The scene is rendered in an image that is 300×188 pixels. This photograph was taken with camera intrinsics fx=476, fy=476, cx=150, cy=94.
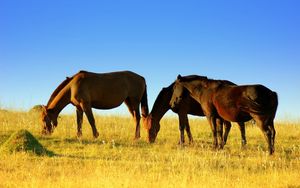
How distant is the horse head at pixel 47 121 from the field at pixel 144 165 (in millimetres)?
248

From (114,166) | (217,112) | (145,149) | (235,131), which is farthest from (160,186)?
(235,131)

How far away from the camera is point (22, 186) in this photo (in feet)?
25.8

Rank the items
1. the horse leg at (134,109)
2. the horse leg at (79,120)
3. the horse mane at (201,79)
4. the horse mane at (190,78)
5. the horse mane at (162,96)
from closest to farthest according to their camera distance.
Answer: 1. the horse mane at (201,79)
2. the horse mane at (190,78)
3. the horse leg at (79,120)
4. the horse mane at (162,96)
5. the horse leg at (134,109)

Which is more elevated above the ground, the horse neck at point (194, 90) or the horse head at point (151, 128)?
the horse neck at point (194, 90)

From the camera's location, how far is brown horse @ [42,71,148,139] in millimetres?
16250

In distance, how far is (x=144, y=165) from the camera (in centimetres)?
1010

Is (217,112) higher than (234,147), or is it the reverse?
(217,112)

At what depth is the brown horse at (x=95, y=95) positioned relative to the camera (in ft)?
53.3

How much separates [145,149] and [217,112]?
7.80 ft

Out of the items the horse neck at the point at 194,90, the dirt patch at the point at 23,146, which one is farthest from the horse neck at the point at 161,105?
the dirt patch at the point at 23,146

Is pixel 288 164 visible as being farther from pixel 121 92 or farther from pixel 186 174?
pixel 121 92

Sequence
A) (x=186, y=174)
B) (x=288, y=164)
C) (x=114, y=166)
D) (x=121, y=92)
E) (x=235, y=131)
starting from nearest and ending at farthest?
(x=186, y=174) < (x=114, y=166) < (x=288, y=164) < (x=121, y=92) < (x=235, y=131)

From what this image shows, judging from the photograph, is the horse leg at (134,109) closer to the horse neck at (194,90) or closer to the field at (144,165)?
the field at (144,165)

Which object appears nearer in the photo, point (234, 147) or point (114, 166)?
point (114, 166)
